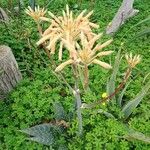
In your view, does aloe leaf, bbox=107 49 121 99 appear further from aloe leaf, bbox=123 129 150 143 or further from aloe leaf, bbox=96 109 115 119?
aloe leaf, bbox=123 129 150 143

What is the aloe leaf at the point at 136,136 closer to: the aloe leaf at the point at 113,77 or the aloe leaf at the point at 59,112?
the aloe leaf at the point at 113,77

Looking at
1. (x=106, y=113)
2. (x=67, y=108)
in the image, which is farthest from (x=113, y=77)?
(x=67, y=108)

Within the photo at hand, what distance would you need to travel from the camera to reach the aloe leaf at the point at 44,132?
118 inches

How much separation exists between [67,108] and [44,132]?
1.35ft

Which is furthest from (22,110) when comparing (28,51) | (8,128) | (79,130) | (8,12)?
(8,12)

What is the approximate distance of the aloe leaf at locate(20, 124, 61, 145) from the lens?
9.82 ft

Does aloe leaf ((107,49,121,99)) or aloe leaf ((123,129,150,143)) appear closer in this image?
aloe leaf ((123,129,150,143))

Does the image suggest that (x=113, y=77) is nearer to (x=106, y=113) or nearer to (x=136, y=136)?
(x=106, y=113)

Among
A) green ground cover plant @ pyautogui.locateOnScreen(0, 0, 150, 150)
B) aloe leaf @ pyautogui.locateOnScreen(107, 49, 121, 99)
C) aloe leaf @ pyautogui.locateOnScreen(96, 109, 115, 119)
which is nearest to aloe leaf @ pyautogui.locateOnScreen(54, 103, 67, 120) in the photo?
green ground cover plant @ pyautogui.locateOnScreen(0, 0, 150, 150)

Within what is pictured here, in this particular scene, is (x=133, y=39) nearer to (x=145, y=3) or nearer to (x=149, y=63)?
(x=149, y=63)

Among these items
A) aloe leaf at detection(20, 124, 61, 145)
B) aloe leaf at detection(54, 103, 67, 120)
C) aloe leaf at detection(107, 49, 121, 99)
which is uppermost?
aloe leaf at detection(107, 49, 121, 99)

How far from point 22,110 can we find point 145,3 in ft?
9.39

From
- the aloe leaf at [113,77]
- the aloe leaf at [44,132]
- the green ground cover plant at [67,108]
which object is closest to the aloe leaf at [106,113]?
the green ground cover plant at [67,108]

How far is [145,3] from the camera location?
5387 millimetres
